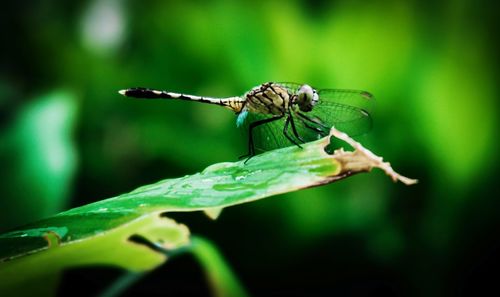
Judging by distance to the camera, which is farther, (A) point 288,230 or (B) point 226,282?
(A) point 288,230

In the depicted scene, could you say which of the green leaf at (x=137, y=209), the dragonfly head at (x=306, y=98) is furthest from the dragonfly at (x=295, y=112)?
the green leaf at (x=137, y=209)

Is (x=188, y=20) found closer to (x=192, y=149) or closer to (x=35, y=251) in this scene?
(x=192, y=149)

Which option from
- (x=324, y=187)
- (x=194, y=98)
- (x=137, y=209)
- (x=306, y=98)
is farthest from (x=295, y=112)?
(x=137, y=209)

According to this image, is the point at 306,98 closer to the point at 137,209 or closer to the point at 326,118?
the point at 326,118

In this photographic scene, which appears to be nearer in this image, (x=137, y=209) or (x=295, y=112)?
(x=137, y=209)

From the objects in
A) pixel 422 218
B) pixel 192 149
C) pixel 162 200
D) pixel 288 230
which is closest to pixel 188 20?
pixel 192 149

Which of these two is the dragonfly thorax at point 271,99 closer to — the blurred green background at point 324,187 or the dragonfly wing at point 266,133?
the dragonfly wing at point 266,133

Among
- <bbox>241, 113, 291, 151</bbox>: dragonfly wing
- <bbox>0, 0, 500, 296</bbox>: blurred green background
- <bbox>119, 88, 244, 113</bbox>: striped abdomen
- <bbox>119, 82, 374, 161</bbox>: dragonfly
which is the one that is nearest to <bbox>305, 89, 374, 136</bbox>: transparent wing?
<bbox>119, 82, 374, 161</bbox>: dragonfly
